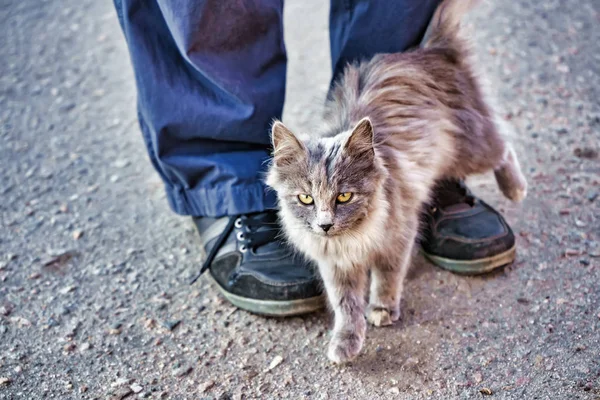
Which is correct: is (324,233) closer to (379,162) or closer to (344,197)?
(344,197)

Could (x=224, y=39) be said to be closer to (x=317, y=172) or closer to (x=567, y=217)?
(x=317, y=172)

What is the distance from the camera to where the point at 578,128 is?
3.31 m

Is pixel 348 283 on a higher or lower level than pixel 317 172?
lower

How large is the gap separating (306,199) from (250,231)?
0.49 meters

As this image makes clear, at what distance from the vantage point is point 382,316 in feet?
7.69

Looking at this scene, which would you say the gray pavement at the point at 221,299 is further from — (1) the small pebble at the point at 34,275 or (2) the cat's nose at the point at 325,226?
(2) the cat's nose at the point at 325,226

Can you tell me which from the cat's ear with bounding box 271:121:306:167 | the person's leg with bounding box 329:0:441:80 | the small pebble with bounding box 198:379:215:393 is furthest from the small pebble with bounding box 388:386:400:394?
the person's leg with bounding box 329:0:441:80

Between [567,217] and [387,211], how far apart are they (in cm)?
102

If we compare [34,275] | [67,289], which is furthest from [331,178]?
[34,275]

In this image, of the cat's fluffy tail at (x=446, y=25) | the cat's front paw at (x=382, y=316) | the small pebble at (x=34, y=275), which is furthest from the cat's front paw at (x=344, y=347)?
the small pebble at (x=34, y=275)

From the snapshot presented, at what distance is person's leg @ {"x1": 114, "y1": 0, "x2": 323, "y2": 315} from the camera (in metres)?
2.34

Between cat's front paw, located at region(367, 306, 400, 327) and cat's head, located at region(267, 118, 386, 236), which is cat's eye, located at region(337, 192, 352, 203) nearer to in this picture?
cat's head, located at region(267, 118, 386, 236)

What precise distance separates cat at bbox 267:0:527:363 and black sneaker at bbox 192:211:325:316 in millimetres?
119

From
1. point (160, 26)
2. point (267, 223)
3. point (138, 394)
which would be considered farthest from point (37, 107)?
point (138, 394)
